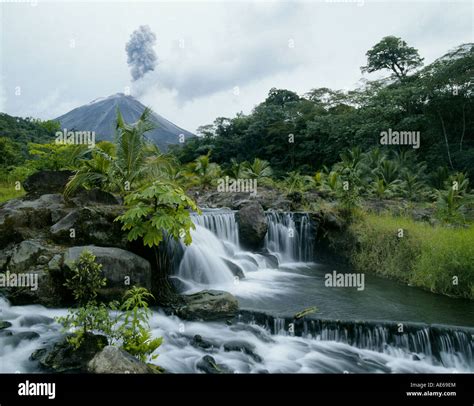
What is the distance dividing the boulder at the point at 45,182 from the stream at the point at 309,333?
11.8ft

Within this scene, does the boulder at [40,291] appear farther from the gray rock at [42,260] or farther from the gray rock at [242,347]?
the gray rock at [242,347]

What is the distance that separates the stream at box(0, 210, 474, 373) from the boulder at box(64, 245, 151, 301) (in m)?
0.73

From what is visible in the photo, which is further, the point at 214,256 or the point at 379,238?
the point at 379,238

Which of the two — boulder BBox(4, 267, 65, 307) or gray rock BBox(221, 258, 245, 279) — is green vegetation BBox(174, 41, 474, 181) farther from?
boulder BBox(4, 267, 65, 307)

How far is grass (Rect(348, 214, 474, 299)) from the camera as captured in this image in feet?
29.3

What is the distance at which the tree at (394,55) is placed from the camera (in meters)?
31.0

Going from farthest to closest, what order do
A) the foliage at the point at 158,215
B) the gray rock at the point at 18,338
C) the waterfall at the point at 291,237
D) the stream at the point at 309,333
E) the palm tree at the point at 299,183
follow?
the palm tree at the point at 299,183, the waterfall at the point at 291,237, the foliage at the point at 158,215, the stream at the point at 309,333, the gray rock at the point at 18,338

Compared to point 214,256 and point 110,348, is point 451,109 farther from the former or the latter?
point 110,348

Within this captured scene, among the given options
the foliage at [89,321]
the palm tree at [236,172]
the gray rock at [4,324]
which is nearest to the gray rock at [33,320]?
the gray rock at [4,324]

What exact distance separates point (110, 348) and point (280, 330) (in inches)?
133

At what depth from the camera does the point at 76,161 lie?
10.7m

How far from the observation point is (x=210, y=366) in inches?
218
